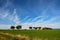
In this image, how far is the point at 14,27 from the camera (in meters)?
110

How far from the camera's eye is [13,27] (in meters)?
110

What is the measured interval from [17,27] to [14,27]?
3067mm

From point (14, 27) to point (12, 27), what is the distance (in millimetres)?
1609

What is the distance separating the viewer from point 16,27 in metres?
109

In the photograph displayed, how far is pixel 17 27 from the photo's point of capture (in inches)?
4257

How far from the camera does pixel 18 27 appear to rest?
10856 centimetres

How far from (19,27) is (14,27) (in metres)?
4.15

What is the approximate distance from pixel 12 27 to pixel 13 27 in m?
0.82

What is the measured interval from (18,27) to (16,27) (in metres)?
1.69

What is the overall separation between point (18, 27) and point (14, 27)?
354cm

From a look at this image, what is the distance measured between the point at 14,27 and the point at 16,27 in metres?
1.87

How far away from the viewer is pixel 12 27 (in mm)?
109375
